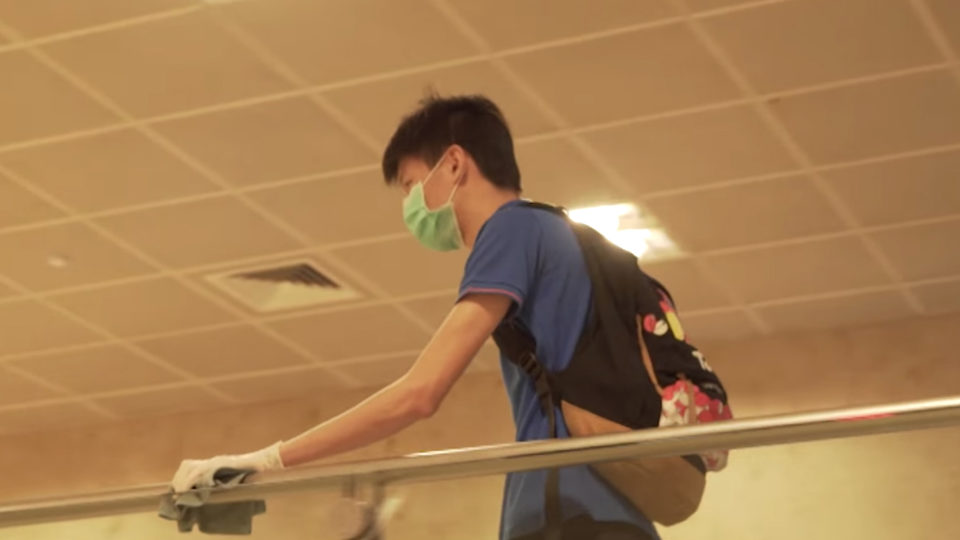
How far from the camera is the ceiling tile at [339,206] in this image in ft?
18.5

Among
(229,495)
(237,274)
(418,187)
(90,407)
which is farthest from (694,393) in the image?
(90,407)

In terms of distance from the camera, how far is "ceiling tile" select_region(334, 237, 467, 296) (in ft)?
20.1

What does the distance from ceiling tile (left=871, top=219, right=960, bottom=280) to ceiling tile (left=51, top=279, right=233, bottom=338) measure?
2.53 m

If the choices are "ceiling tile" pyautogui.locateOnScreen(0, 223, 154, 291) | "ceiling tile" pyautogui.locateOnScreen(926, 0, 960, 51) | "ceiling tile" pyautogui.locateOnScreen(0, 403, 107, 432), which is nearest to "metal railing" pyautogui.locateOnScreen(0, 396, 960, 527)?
"ceiling tile" pyautogui.locateOnScreen(926, 0, 960, 51)

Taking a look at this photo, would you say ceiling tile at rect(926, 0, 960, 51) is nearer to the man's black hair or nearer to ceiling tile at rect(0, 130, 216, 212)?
the man's black hair

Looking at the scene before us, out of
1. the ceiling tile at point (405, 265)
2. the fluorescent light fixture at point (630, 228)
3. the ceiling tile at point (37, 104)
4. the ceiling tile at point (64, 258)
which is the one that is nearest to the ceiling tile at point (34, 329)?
the ceiling tile at point (64, 258)

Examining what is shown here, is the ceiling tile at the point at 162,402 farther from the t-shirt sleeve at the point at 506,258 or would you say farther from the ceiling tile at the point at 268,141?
the t-shirt sleeve at the point at 506,258

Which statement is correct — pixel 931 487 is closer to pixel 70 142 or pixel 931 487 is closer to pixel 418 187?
pixel 418 187

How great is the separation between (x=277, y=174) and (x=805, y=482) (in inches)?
120

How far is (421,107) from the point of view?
2939mm

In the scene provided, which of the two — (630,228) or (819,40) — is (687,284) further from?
(819,40)

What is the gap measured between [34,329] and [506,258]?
15.6 feet

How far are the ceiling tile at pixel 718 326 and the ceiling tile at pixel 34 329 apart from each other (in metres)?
2.38

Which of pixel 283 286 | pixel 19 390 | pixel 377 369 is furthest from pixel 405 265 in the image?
pixel 19 390
